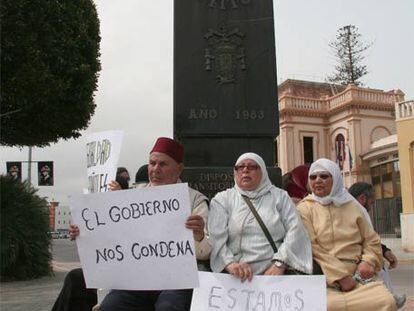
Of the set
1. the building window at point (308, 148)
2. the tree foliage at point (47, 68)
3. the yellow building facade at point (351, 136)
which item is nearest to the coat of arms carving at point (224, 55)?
the tree foliage at point (47, 68)

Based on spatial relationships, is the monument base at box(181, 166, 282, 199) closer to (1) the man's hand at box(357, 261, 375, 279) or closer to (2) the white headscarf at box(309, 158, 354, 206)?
(2) the white headscarf at box(309, 158, 354, 206)

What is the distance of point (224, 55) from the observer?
17.5ft

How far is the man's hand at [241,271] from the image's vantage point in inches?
140

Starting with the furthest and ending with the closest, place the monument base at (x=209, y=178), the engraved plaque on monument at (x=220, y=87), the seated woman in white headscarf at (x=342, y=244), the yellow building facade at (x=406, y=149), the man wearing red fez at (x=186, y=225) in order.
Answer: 1. the yellow building facade at (x=406, y=149)
2. the engraved plaque on monument at (x=220, y=87)
3. the monument base at (x=209, y=178)
4. the seated woman in white headscarf at (x=342, y=244)
5. the man wearing red fez at (x=186, y=225)

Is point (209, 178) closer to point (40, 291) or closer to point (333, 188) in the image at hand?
point (333, 188)

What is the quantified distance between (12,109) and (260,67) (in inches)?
406

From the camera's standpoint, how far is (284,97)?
34094mm

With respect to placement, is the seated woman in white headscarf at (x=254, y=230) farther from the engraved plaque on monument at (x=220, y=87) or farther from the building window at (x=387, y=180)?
the building window at (x=387, y=180)

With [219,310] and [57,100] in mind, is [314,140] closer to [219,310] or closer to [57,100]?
[57,100]

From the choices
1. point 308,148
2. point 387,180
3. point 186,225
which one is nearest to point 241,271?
point 186,225

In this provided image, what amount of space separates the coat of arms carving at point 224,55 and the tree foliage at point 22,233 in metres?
9.84

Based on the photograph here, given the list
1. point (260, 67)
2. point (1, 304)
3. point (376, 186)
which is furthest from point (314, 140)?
point (260, 67)

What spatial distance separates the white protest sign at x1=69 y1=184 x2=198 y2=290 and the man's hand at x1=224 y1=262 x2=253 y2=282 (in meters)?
0.28

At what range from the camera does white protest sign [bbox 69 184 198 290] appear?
350 centimetres
